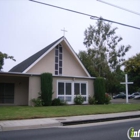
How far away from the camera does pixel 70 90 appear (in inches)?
900

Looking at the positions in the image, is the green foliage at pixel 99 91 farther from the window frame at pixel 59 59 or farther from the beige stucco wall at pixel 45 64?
the beige stucco wall at pixel 45 64

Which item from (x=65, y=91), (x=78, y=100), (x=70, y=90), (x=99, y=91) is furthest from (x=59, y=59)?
(x=99, y=91)

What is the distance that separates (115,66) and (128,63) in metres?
6.27

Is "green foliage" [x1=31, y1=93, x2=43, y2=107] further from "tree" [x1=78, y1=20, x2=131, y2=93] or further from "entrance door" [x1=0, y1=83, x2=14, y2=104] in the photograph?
"tree" [x1=78, y1=20, x2=131, y2=93]

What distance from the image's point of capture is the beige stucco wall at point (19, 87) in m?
22.1

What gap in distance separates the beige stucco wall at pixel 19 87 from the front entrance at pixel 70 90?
3624mm

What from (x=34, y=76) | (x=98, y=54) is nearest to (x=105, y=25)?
(x=98, y=54)

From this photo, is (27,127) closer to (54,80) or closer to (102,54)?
(54,80)

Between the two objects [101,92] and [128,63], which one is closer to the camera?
[101,92]

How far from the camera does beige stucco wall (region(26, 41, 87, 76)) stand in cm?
2347

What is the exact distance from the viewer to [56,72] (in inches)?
967

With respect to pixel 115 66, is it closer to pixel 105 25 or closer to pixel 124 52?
pixel 124 52

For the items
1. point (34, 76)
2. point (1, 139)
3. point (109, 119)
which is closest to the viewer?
point (1, 139)

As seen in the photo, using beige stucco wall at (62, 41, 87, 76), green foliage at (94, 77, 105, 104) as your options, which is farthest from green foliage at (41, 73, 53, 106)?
green foliage at (94, 77, 105, 104)
